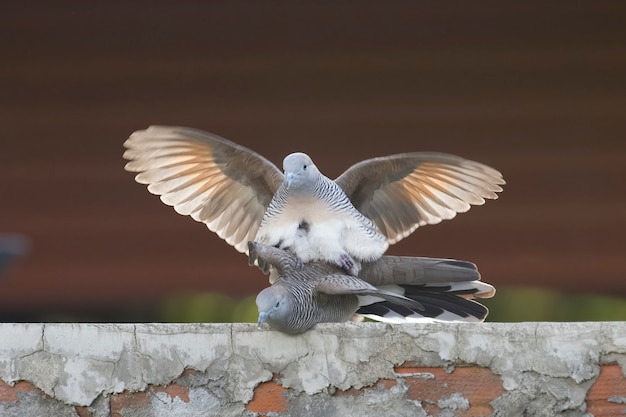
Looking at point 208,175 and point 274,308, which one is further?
point 208,175

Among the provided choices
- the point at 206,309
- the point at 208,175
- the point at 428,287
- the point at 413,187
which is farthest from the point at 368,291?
the point at 206,309

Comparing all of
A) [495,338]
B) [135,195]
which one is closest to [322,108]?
[135,195]

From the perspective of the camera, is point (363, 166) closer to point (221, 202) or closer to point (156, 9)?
point (221, 202)

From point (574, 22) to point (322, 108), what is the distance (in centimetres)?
131

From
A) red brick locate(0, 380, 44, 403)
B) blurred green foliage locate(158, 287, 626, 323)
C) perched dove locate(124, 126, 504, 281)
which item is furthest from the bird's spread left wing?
blurred green foliage locate(158, 287, 626, 323)

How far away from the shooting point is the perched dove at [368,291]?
3182 mm

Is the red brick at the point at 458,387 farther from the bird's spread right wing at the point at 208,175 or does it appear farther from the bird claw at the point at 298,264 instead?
the bird's spread right wing at the point at 208,175

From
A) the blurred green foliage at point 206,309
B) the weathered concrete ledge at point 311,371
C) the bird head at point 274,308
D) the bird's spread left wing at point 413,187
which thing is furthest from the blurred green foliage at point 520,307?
the weathered concrete ledge at point 311,371

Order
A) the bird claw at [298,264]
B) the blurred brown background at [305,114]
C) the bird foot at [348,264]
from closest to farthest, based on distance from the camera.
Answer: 1. the bird claw at [298,264]
2. the bird foot at [348,264]
3. the blurred brown background at [305,114]

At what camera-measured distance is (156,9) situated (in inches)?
230

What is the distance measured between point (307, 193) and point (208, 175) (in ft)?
1.84

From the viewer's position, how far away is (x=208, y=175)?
412 centimetres

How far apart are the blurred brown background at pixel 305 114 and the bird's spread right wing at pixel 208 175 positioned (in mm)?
1764

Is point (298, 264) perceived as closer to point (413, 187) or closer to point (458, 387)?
point (413, 187)
